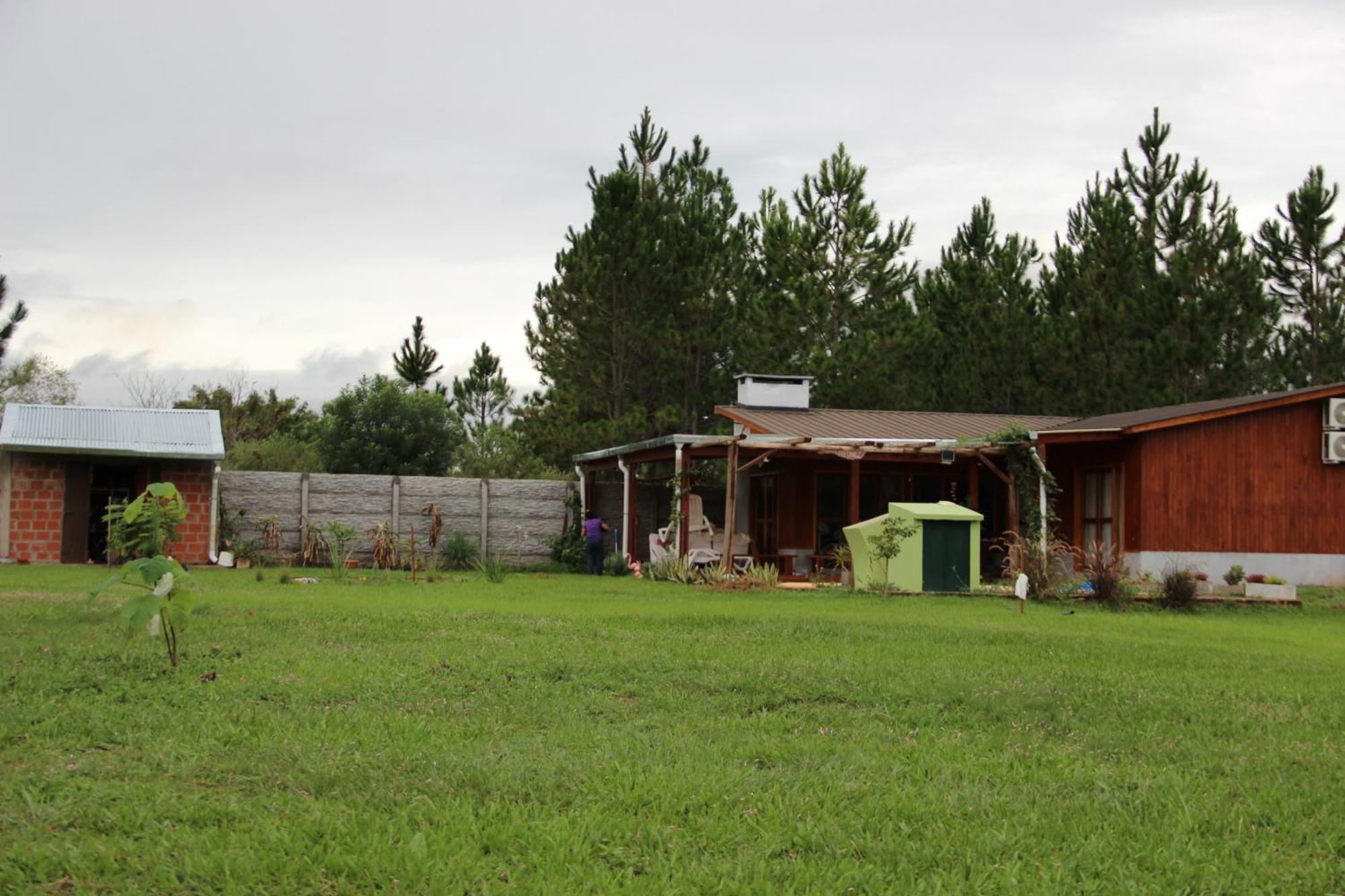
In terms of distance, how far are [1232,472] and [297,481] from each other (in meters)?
16.1

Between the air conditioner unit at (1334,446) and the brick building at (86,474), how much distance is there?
59.5ft

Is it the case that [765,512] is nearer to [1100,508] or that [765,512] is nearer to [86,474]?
[1100,508]

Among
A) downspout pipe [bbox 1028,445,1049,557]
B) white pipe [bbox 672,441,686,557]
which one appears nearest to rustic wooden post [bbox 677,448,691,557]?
white pipe [bbox 672,441,686,557]

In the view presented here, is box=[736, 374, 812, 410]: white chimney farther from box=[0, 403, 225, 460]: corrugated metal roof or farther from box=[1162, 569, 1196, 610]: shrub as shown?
box=[1162, 569, 1196, 610]: shrub

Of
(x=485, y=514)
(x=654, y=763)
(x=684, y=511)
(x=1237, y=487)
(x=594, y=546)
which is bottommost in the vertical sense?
(x=654, y=763)

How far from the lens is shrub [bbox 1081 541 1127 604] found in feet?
53.0

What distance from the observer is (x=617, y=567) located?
74.5ft

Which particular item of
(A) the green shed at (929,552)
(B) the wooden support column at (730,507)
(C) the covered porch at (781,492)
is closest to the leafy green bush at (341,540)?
(C) the covered porch at (781,492)

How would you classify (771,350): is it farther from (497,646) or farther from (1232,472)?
(497,646)

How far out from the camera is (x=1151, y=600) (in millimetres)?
16344

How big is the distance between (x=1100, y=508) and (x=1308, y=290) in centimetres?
1234

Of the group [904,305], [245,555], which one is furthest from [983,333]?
[245,555]

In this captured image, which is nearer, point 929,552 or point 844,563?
point 929,552

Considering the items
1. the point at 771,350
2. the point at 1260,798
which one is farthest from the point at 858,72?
the point at 771,350
